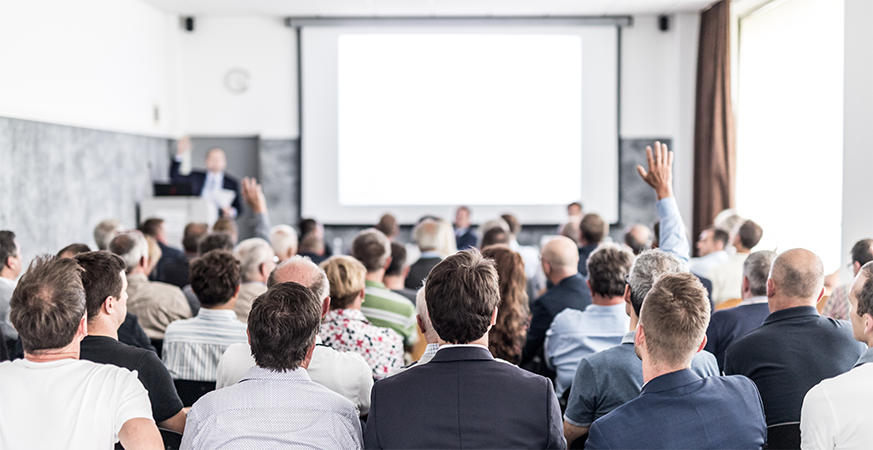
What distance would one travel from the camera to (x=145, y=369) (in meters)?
2.01

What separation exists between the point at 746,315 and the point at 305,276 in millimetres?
1837

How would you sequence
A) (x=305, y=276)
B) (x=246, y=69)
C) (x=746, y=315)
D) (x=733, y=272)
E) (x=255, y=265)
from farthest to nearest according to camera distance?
(x=246, y=69), (x=733, y=272), (x=255, y=265), (x=746, y=315), (x=305, y=276)

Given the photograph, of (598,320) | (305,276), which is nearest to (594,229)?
(598,320)

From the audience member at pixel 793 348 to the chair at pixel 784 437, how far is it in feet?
0.54

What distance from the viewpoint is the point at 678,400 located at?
1.64m

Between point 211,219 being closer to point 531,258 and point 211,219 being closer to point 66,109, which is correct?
point 66,109

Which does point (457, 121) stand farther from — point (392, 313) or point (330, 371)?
point (330, 371)

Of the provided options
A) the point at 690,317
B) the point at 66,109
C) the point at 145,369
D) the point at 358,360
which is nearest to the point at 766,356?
the point at 690,317

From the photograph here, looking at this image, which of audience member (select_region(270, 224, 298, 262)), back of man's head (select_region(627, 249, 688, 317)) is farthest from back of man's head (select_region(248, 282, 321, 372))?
audience member (select_region(270, 224, 298, 262))

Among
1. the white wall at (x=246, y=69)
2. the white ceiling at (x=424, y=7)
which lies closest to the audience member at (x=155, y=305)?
the white ceiling at (x=424, y=7)

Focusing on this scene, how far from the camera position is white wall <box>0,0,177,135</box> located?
5.43 m

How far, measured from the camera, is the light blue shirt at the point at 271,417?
5.58 feet

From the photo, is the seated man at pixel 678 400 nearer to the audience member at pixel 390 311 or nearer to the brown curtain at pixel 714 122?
the audience member at pixel 390 311

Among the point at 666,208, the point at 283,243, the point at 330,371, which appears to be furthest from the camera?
the point at 283,243
